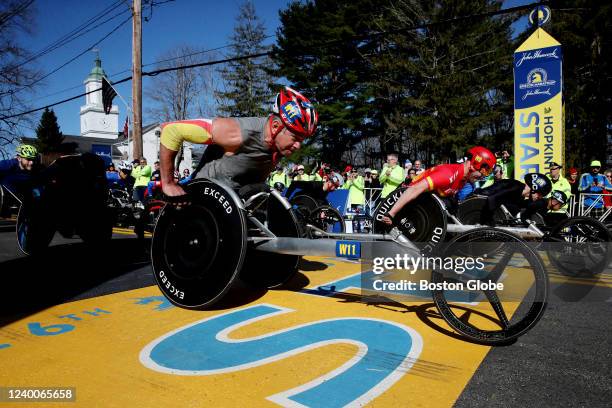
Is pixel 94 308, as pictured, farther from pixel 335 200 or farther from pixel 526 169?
pixel 526 169

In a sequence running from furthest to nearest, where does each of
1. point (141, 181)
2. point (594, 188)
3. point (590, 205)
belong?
1. point (141, 181)
2. point (594, 188)
3. point (590, 205)

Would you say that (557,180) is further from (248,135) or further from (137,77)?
(137,77)

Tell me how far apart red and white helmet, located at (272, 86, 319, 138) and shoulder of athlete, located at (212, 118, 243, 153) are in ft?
1.22

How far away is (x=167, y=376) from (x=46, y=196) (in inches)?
195

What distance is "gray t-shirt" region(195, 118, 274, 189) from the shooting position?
3.78 metres

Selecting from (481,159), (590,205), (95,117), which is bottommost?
(590,205)

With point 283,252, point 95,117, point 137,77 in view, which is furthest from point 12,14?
point 95,117

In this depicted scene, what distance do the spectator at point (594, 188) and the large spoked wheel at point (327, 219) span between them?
5711 mm

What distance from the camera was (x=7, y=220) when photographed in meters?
12.4

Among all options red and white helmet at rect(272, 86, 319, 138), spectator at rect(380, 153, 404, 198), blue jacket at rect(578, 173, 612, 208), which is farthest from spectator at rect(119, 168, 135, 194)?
blue jacket at rect(578, 173, 612, 208)

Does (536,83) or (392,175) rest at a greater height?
(536,83)

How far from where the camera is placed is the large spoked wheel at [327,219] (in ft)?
25.1

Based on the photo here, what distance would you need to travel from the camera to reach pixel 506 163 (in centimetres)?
1245

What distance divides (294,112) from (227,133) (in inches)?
24.0
